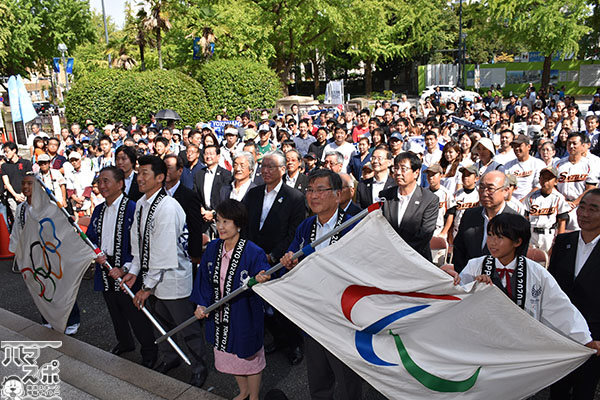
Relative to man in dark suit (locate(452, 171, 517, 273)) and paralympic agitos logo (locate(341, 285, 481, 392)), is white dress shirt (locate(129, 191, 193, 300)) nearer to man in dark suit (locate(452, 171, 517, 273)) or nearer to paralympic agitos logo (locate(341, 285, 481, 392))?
paralympic agitos logo (locate(341, 285, 481, 392))

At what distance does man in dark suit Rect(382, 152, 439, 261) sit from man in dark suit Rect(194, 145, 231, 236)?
2590 mm

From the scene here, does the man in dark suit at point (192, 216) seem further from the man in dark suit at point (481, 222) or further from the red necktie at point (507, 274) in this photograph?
the red necktie at point (507, 274)

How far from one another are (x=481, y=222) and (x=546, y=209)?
1944mm

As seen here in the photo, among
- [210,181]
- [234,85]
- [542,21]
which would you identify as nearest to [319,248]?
[210,181]

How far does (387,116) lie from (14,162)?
8.89m

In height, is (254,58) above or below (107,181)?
above

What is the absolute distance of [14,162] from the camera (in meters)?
8.94

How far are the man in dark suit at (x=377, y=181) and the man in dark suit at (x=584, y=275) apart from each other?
2.29 meters

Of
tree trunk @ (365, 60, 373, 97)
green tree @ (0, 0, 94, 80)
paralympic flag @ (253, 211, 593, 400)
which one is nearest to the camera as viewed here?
paralympic flag @ (253, 211, 593, 400)

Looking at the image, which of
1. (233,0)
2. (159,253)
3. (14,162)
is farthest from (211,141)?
(233,0)

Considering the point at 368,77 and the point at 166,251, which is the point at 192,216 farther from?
the point at 368,77

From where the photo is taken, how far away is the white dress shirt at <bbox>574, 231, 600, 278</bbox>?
3.47m

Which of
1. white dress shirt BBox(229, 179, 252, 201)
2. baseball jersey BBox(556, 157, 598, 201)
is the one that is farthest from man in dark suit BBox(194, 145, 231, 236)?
baseball jersey BBox(556, 157, 598, 201)

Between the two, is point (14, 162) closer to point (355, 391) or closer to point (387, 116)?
point (355, 391)
